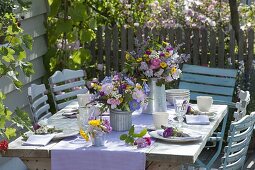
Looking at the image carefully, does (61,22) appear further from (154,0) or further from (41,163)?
(41,163)

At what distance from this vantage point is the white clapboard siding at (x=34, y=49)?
243 inches

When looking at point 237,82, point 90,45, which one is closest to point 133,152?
point 237,82

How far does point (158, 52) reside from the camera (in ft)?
16.0

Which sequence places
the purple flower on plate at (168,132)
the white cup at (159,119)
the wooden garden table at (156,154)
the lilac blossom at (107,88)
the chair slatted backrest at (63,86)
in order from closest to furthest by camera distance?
1. the wooden garden table at (156,154)
2. the purple flower on plate at (168,132)
3. the lilac blossom at (107,88)
4. the white cup at (159,119)
5. the chair slatted backrest at (63,86)

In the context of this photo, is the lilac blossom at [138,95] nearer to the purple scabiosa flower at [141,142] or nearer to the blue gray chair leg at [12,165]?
the purple scabiosa flower at [141,142]

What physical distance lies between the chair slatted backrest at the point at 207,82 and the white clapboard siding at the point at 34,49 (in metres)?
1.44

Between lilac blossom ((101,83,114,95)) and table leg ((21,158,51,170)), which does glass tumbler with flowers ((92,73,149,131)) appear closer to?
lilac blossom ((101,83,114,95))

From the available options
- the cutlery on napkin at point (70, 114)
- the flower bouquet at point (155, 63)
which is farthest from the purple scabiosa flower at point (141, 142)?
the cutlery on napkin at point (70, 114)

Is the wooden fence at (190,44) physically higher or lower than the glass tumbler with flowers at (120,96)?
higher

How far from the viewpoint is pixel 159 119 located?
14.9 ft

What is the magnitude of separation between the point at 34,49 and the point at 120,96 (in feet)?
8.56

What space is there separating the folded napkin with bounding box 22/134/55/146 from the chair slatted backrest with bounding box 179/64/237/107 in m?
2.60

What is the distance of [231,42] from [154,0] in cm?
182

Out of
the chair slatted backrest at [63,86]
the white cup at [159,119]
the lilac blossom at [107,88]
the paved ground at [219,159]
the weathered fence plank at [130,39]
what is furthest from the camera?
the weathered fence plank at [130,39]
